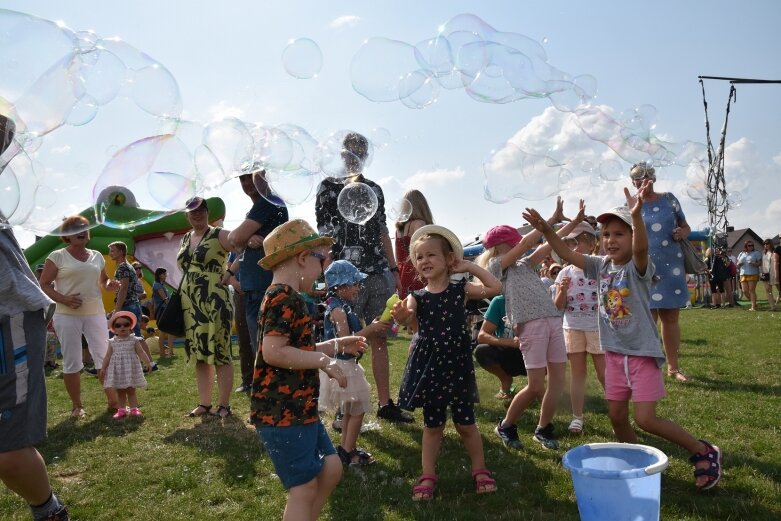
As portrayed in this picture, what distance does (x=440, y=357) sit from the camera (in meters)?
3.80

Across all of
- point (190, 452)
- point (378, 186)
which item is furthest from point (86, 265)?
point (378, 186)

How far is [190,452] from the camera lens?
4.75m

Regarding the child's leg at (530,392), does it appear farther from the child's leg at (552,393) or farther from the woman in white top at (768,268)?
the woman in white top at (768,268)

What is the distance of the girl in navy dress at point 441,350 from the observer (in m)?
3.75

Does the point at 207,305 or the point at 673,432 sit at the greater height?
the point at 207,305

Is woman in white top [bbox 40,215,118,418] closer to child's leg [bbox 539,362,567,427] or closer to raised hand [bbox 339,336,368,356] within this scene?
raised hand [bbox 339,336,368,356]

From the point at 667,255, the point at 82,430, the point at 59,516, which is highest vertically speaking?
the point at 667,255

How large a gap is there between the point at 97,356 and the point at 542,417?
4689mm

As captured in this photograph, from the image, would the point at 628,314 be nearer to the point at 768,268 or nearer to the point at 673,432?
the point at 673,432

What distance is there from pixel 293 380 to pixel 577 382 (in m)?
2.95

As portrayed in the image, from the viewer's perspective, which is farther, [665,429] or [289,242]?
[665,429]

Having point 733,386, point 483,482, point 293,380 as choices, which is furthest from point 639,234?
point 733,386

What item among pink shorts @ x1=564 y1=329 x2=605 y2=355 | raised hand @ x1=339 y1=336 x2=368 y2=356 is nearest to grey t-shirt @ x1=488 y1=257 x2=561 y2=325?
pink shorts @ x1=564 y1=329 x2=605 y2=355

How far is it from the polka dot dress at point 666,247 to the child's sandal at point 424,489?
3532 millimetres
